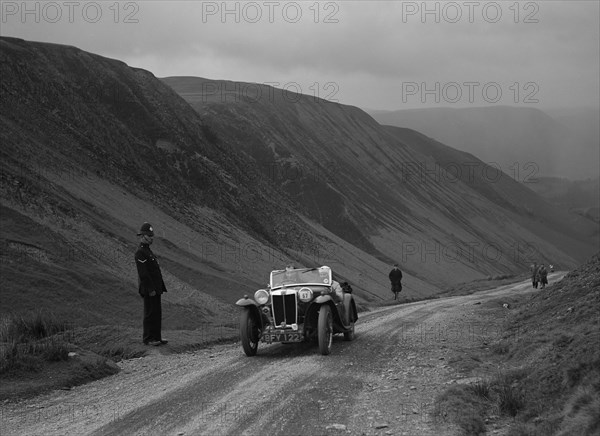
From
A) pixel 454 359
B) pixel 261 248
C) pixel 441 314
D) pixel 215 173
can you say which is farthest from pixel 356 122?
pixel 454 359

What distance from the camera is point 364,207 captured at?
83.1 m

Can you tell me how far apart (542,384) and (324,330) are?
16.2 ft

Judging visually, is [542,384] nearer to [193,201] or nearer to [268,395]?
[268,395]

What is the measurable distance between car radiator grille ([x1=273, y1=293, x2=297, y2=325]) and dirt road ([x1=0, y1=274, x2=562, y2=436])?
689mm

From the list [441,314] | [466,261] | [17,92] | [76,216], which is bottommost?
[466,261]

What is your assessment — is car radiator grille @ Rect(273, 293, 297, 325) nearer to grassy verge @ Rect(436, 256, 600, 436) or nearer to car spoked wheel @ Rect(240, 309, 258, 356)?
car spoked wheel @ Rect(240, 309, 258, 356)

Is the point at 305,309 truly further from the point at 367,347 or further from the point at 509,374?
the point at 509,374

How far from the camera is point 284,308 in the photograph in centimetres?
1324

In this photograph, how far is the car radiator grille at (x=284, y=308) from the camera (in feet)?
43.2

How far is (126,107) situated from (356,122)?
72000 mm

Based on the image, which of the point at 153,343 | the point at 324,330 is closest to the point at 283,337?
the point at 324,330

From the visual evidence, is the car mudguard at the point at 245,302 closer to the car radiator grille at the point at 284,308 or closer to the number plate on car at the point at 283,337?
the car radiator grille at the point at 284,308

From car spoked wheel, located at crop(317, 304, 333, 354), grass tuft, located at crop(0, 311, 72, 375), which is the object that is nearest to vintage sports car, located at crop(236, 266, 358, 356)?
car spoked wheel, located at crop(317, 304, 333, 354)

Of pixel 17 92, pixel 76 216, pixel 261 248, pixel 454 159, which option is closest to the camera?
pixel 76 216
